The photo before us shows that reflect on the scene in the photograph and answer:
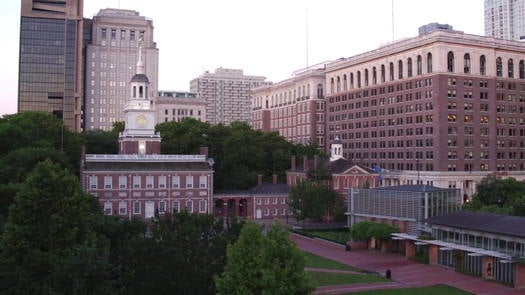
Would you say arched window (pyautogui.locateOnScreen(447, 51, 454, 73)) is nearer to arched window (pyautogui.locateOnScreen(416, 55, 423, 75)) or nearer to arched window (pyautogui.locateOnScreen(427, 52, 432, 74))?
arched window (pyautogui.locateOnScreen(427, 52, 432, 74))

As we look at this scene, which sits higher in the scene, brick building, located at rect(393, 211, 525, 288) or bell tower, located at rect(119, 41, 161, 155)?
bell tower, located at rect(119, 41, 161, 155)

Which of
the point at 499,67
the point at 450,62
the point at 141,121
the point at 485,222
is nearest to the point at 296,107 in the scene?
the point at 450,62

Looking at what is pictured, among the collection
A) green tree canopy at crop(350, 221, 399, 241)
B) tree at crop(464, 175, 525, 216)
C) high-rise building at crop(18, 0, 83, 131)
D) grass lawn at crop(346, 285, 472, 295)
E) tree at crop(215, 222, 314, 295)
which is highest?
high-rise building at crop(18, 0, 83, 131)

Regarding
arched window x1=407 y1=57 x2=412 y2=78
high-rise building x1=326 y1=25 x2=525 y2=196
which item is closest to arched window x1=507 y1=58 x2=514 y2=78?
high-rise building x1=326 y1=25 x2=525 y2=196

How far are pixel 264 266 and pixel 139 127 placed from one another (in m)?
63.8

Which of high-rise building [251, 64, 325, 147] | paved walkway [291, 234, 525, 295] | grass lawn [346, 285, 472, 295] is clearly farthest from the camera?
high-rise building [251, 64, 325, 147]

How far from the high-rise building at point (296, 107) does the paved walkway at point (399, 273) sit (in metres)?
76.9

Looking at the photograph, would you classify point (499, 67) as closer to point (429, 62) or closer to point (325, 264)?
point (429, 62)

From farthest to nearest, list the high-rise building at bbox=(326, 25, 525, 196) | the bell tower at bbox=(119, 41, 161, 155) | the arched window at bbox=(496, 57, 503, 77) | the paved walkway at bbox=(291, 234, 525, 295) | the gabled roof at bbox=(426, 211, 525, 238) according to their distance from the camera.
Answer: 1. the arched window at bbox=(496, 57, 503, 77)
2. the high-rise building at bbox=(326, 25, 525, 196)
3. the bell tower at bbox=(119, 41, 161, 155)
4. the gabled roof at bbox=(426, 211, 525, 238)
5. the paved walkway at bbox=(291, 234, 525, 295)

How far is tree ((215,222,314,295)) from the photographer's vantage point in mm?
28906

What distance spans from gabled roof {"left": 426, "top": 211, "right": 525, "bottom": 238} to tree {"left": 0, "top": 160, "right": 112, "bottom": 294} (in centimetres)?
3184

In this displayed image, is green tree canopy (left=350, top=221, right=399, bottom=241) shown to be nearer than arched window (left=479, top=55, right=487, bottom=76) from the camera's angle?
Yes

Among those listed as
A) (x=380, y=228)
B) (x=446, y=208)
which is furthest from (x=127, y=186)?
(x=446, y=208)

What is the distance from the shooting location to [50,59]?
171m
